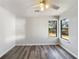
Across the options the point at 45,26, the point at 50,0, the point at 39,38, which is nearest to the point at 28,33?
the point at 39,38

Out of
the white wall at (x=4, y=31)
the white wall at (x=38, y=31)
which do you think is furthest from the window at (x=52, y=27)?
the white wall at (x=4, y=31)

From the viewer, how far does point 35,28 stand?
8219mm

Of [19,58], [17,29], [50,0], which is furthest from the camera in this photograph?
[17,29]

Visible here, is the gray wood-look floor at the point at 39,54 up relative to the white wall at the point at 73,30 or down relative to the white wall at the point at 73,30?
down

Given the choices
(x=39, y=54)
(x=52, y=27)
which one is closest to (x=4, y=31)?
(x=39, y=54)

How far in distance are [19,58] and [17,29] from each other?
12.7ft

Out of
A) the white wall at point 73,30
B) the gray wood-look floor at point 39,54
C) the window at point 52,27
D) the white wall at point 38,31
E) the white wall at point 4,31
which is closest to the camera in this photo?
the white wall at point 73,30

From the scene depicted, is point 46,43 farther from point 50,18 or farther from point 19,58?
point 19,58

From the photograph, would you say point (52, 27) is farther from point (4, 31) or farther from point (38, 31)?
point (4, 31)

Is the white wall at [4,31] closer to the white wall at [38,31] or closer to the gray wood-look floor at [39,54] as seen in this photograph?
the gray wood-look floor at [39,54]

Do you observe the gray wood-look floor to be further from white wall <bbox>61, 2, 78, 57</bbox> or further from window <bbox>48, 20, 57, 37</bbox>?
window <bbox>48, 20, 57, 37</bbox>

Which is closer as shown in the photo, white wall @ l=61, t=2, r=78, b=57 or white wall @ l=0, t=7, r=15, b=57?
white wall @ l=61, t=2, r=78, b=57

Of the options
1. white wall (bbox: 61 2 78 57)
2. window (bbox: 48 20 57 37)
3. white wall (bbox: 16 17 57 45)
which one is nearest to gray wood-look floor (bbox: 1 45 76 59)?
white wall (bbox: 61 2 78 57)

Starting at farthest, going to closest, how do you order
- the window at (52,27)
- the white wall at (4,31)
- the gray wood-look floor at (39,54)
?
1. the window at (52,27)
2. the white wall at (4,31)
3. the gray wood-look floor at (39,54)
